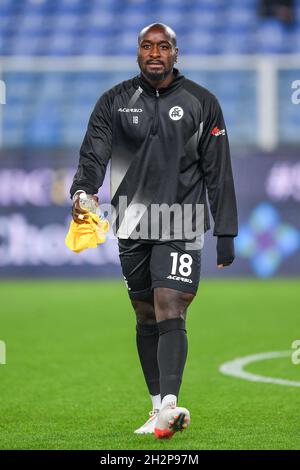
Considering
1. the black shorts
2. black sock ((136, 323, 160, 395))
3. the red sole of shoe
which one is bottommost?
the red sole of shoe

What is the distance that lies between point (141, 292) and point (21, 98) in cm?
1086

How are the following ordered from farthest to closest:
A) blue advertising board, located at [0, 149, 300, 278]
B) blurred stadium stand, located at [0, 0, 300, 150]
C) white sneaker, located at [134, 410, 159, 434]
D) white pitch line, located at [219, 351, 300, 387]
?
blurred stadium stand, located at [0, 0, 300, 150], blue advertising board, located at [0, 149, 300, 278], white pitch line, located at [219, 351, 300, 387], white sneaker, located at [134, 410, 159, 434]

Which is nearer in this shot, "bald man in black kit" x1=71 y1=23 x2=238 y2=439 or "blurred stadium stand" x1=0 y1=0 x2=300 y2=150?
"bald man in black kit" x1=71 y1=23 x2=238 y2=439

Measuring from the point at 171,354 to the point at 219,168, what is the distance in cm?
95

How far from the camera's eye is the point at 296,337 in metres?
9.95

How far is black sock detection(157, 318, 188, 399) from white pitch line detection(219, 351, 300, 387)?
2.05 metres

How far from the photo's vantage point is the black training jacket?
581 centimetres

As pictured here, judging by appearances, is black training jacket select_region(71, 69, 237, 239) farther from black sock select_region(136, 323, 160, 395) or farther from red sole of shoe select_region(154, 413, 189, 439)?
red sole of shoe select_region(154, 413, 189, 439)

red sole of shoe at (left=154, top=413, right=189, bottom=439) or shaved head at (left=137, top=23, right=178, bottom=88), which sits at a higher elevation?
shaved head at (left=137, top=23, right=178, bottom=88)

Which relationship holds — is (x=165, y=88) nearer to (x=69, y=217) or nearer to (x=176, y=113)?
(x=176, y=113)
